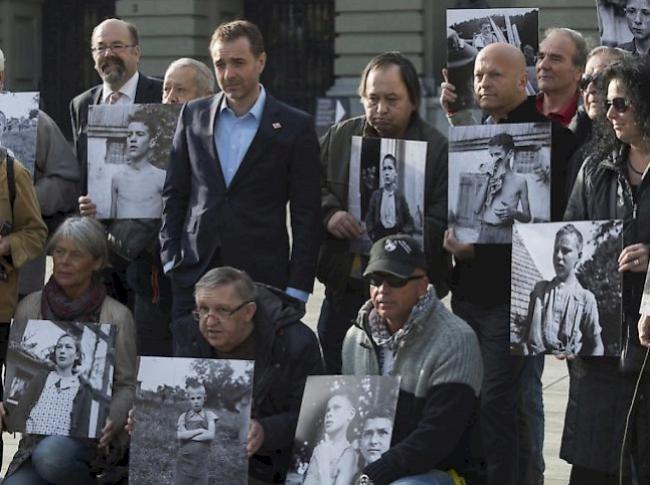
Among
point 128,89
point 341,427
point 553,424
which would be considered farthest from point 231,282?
point 553,424

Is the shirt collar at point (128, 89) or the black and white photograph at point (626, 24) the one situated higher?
the black and white photograph at point (626, 24)

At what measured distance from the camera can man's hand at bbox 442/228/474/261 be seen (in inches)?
247

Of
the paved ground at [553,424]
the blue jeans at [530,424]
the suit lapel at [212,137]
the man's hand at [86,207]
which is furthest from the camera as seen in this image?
the paved ground at [553,424]

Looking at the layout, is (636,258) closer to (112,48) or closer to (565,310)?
(565,310)

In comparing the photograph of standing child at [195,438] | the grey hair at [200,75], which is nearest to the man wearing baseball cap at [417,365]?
the photograph of standing child at [195,438]

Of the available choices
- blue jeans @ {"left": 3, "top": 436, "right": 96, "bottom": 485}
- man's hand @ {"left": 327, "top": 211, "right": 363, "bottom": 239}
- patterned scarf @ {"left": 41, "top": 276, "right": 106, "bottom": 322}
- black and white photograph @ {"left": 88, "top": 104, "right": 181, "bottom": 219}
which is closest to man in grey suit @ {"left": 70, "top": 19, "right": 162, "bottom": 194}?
black and white photograph @ {"left": 88, "top": 104, "right": 181, "bottom": 219}

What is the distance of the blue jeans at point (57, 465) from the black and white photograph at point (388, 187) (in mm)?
1326

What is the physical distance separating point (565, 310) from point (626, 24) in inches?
69.0

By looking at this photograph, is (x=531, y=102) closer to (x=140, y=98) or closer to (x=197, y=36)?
(x=140, y=98)

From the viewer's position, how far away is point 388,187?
6.40 m

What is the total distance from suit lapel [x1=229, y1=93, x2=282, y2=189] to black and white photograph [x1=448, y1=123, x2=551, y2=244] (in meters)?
0.70

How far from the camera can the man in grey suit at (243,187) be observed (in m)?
6.34

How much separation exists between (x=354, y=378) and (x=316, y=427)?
0.21 meters

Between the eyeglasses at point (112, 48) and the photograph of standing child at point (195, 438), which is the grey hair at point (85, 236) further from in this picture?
the eyeglasses at point (112, 48)
